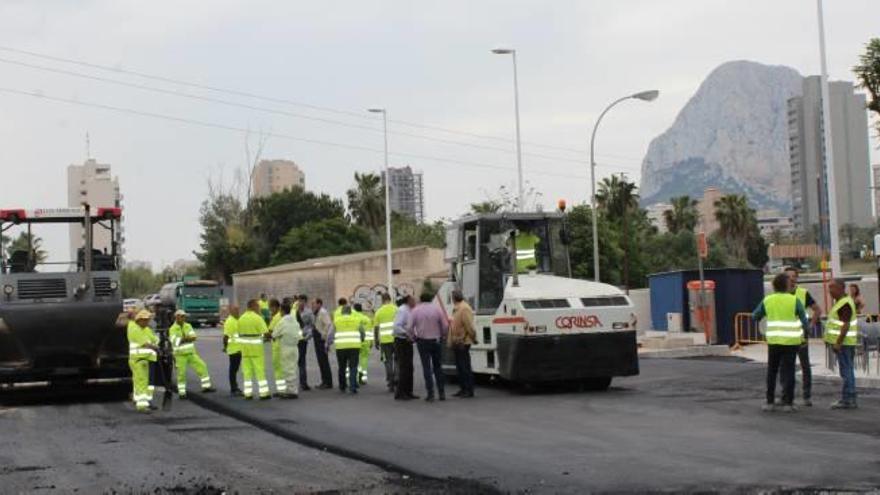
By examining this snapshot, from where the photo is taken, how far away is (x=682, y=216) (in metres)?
104

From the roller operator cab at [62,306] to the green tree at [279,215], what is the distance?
7436 cm

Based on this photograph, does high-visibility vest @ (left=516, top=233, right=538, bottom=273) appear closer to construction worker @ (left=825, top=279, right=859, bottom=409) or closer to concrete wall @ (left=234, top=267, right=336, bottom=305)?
construction worker @ (left=825, top=279, right=859, bottom=409)

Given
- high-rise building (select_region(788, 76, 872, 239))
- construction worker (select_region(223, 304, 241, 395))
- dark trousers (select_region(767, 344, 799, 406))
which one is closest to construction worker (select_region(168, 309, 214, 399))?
construction worker (select_region(223, 304, 241, 395))

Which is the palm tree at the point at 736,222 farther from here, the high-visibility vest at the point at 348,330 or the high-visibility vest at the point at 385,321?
the high-visibility vest at the point at 348,330

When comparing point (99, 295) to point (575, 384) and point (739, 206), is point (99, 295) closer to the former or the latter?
point (575, 384)

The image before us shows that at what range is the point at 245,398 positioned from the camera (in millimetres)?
17734

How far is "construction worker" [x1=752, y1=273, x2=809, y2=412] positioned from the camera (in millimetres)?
13875

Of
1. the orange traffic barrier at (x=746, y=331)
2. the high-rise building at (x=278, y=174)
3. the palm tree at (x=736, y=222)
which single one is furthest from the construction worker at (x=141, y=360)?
the high-rise building at (x=278, y=174)

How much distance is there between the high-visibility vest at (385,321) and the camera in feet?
63.1

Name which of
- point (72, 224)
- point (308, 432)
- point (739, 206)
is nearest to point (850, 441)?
point (308, 432)

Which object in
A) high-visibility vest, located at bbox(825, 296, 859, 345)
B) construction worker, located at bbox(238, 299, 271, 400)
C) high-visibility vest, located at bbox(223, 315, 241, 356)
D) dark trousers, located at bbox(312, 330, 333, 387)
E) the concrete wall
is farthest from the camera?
the concrete wall

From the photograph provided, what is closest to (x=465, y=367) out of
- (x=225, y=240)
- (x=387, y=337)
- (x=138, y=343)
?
(x=387, y=337)

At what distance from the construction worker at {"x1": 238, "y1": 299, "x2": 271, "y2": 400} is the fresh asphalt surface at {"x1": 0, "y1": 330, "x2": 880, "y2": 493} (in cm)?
57

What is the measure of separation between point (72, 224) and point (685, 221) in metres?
89.4
